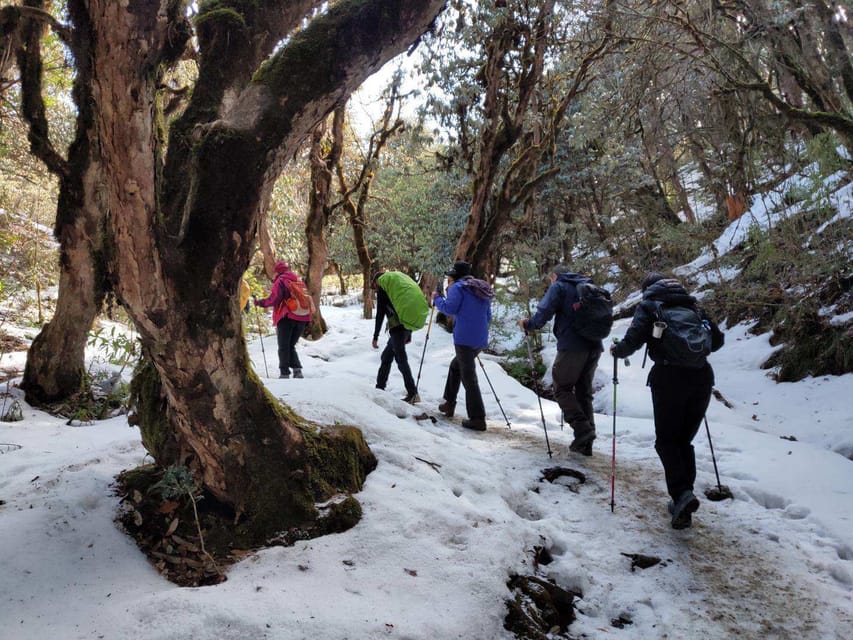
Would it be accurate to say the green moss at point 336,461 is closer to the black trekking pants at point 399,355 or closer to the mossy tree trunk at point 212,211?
the mossy tree trunk at point 212,211

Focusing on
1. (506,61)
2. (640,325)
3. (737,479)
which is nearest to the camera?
(640,325)

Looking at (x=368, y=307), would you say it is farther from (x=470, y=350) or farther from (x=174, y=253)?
(x=174, y=253)

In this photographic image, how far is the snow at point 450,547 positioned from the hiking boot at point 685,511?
0.28 ft

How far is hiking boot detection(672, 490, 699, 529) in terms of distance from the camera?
4.31m

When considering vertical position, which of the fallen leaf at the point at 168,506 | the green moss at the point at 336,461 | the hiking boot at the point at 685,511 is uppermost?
the green moss at the point at 336,461

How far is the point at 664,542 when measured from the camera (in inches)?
163

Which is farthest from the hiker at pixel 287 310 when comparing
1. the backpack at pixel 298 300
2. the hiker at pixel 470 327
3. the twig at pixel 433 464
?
the twig at pixel 433 464

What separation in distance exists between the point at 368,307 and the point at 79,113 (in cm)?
1339

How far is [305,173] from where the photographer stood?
18359mm

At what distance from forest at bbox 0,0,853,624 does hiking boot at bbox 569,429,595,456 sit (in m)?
2.69

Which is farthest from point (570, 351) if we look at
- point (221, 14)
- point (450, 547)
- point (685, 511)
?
point (221, 14)

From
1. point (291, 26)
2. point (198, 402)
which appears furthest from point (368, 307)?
point (198, 402)

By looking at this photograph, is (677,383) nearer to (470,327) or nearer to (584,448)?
(584,448)

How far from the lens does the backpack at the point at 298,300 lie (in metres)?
8.38
